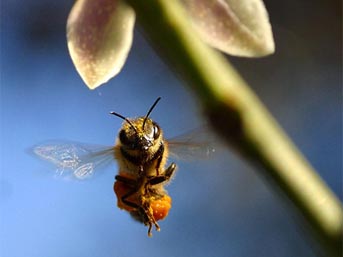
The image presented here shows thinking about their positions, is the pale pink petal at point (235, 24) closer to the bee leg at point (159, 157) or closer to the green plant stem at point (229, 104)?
the green plant stem at point (229, 104)

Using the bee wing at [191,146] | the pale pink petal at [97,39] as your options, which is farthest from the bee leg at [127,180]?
the pale pink petal at [97,39]

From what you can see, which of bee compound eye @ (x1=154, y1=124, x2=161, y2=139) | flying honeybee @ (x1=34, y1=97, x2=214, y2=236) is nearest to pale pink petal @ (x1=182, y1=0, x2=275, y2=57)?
flying honeybee @ (x1=34, y1=97, x2=214, y2=236)

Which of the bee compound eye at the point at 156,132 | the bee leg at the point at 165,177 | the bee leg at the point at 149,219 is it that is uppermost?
the bee compound eye at the point at 156,132

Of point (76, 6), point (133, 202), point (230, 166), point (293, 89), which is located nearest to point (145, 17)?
point (76, 6)

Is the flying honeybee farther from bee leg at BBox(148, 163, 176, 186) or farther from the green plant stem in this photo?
the green plant stem

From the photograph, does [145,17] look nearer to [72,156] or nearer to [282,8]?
[72,156]

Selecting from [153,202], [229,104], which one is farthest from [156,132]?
[229,104]
